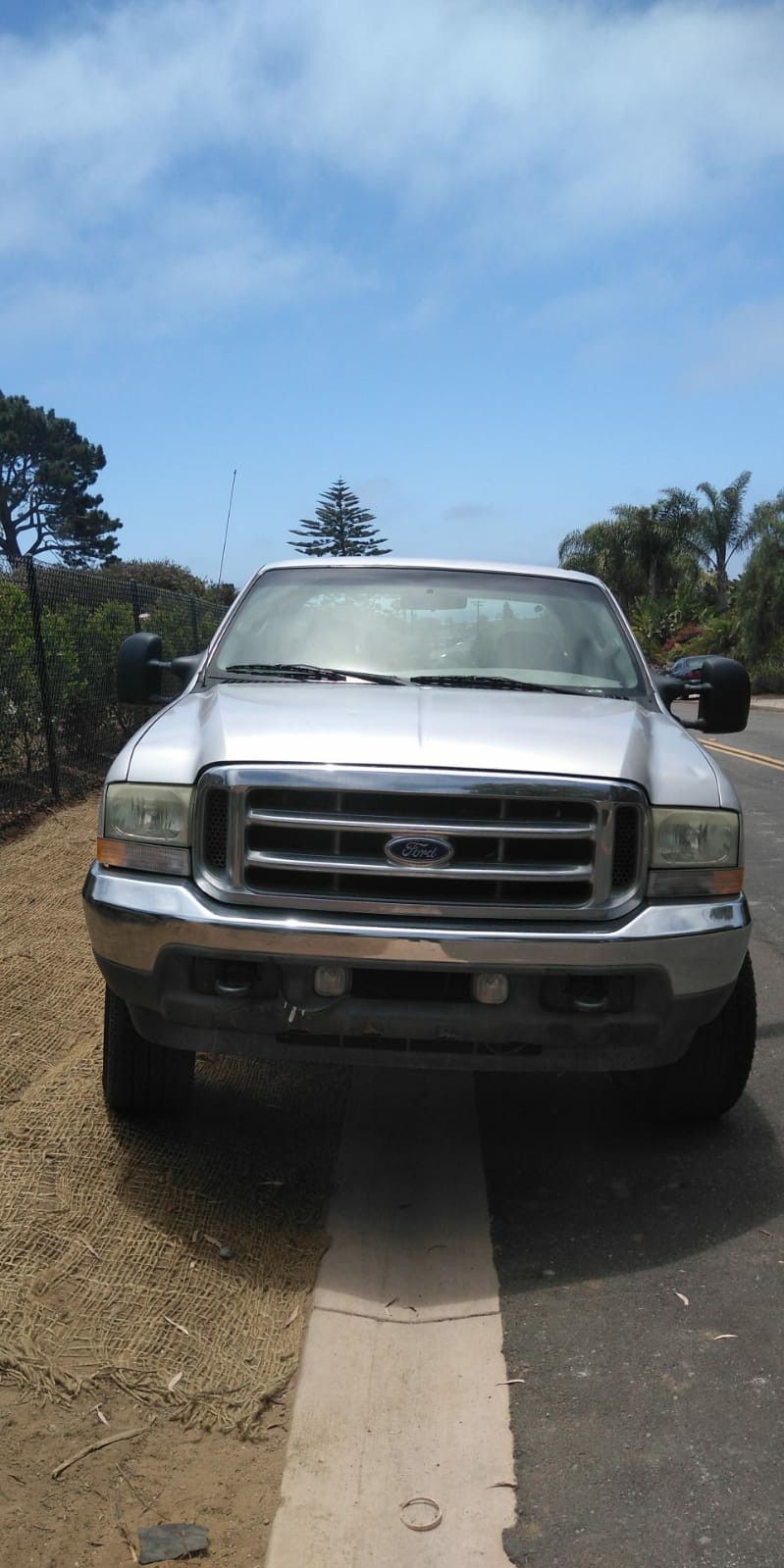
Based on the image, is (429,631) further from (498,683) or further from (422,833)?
(422,833)

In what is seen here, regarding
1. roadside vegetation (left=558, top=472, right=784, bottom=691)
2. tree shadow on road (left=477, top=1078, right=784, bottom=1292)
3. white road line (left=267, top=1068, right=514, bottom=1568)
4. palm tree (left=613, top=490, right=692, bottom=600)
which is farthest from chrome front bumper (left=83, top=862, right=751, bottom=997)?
palm tree (left=613, top=490, right=692, bottom=600)

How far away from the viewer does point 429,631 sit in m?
4.62

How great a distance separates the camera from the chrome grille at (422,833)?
131 inches

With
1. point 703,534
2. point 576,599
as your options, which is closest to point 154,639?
point 576,599

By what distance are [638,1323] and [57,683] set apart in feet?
25.0

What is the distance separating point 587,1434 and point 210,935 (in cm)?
145

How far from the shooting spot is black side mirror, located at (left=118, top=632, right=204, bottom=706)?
4.70 m


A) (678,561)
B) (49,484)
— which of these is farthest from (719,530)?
(49,484)

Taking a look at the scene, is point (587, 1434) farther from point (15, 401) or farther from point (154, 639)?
point (15, 401)

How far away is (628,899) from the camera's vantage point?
3.39 meters

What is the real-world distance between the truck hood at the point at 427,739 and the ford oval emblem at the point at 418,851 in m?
0.20

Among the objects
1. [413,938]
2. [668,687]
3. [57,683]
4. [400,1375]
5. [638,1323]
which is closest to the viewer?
[400,1375]

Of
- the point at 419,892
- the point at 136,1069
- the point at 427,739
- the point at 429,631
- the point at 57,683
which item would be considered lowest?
the point at 136,1069

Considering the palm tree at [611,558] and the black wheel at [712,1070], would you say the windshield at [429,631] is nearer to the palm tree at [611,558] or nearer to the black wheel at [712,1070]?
the black wheel at [712,1070]
